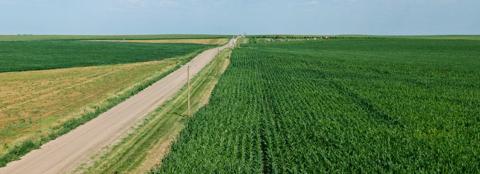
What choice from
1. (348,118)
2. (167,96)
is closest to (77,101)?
(167,96)

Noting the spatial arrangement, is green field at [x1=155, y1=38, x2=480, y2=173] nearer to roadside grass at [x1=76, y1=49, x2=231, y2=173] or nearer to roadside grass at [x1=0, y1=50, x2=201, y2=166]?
roadside grass at [x1=76, y1=49, x2=231, y2=173]

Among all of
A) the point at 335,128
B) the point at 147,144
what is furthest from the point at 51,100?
the point at 335,128

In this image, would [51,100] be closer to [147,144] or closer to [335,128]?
[147,144]

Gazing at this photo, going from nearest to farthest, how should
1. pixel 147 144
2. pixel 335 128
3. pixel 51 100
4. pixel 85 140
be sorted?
pixel 147 144 < pixel 85 140 < pixel 335 128 < pixel 51 100

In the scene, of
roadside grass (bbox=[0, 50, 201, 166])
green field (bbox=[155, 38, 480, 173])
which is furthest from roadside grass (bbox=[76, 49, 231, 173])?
roadside grass (bbox=[0, 50, 201, 166])

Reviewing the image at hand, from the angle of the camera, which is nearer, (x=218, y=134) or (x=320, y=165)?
(x=320, y=165)

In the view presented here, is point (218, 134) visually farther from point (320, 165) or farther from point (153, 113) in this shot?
point (153, 113)
